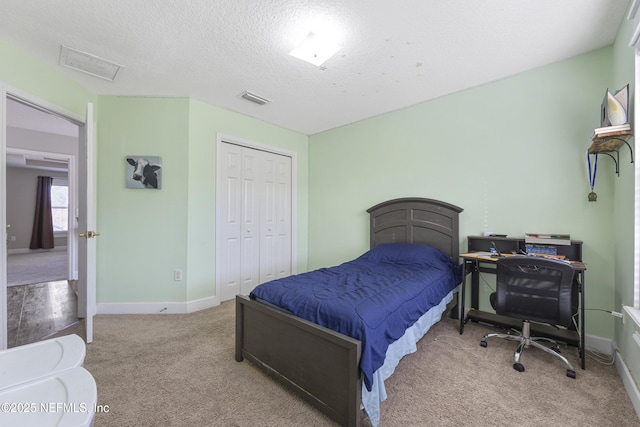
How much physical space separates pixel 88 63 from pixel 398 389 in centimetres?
367

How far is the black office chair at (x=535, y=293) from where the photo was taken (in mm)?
1889

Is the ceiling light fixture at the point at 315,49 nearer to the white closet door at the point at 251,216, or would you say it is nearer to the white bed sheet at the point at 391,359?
the white closet door at the point at 251,216

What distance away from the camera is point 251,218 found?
381cm

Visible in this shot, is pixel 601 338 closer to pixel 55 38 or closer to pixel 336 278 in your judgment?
pixel 336 278

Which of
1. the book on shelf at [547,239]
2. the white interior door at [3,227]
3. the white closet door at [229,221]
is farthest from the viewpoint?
the white closet door at [229,221]

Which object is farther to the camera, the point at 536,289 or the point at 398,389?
the point at 536,289

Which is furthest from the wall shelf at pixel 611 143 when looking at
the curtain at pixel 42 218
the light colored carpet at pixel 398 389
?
the curtain at pixel 42 218

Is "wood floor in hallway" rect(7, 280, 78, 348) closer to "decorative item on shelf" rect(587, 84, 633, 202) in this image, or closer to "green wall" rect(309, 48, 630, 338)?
"green wall" rect(309, 48, 630, 338)

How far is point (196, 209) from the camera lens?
10.5ft

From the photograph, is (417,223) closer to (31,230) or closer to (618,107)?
(618,107)

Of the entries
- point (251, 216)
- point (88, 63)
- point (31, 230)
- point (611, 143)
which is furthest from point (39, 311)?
point (31, 230)

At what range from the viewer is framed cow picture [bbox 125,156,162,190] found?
305 cm

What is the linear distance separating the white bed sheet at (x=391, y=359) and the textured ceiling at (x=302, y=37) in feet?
7.19

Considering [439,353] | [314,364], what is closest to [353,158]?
A: [439,353]
